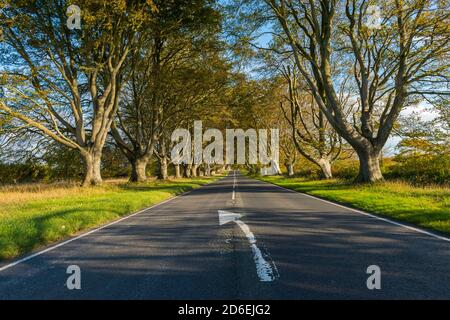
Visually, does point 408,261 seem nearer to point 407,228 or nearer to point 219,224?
point 407,228

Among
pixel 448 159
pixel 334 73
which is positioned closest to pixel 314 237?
pixel 448 159

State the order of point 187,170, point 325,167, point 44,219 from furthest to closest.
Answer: point 187,170
point 325,167
point 44,219

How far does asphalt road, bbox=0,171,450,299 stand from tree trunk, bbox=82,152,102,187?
15.1 metres

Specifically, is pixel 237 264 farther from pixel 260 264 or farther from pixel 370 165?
pixel 370 165

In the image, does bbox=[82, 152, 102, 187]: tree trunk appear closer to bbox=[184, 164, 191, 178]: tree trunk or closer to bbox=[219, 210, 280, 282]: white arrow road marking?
bbox=[219, 210, 280, 282]: white arrow road marking

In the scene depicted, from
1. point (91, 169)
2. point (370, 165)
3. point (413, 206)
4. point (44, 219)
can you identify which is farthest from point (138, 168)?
point (413, 206)

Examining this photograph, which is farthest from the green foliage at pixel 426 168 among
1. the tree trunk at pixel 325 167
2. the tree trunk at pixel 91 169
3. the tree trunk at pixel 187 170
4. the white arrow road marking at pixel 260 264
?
the tree trunk at pixel 187 170

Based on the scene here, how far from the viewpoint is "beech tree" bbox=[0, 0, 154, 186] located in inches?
711

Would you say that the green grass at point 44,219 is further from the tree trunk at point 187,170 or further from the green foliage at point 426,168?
the tree trunk at point 187,170

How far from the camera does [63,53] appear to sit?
20.9m

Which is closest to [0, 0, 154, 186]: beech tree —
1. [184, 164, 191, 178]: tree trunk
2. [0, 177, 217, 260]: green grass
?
[0, 177, 217, 260]: green grass

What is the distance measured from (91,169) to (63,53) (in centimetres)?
721

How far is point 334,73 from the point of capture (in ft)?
109

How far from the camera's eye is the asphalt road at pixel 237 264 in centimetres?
436
